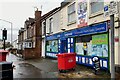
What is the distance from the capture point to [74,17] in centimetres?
1894

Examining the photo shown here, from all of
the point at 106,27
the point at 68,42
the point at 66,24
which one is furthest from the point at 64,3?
the point at 106,27

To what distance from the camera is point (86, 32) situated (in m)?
16.1

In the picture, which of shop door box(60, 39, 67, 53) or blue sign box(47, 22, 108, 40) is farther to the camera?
shop door box(60, 39, 67, 53)

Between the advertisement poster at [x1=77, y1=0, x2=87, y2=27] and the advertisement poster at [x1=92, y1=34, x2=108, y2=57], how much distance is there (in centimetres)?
209

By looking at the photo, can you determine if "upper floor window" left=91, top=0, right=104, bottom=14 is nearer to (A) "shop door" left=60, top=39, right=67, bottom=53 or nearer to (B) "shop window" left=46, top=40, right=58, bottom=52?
(A) "shop door" left=60, top=39, right=67, bottom=53

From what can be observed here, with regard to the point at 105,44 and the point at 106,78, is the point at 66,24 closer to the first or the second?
the point at 105,44

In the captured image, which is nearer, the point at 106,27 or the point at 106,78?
the point at 106,78

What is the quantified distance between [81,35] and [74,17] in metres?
2.56

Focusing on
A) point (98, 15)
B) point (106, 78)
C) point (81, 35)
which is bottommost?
point (106, 78)

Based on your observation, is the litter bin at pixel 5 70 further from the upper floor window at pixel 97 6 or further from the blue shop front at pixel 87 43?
the upper floor window at pixel 97 6

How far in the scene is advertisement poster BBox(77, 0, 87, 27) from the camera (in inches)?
653

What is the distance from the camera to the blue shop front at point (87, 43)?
13.6m

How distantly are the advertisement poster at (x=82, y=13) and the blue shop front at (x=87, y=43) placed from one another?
485 millimetres

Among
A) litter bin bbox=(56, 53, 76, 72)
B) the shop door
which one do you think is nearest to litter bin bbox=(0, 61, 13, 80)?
litter bin bbox=(56, 53, 76, 72)
